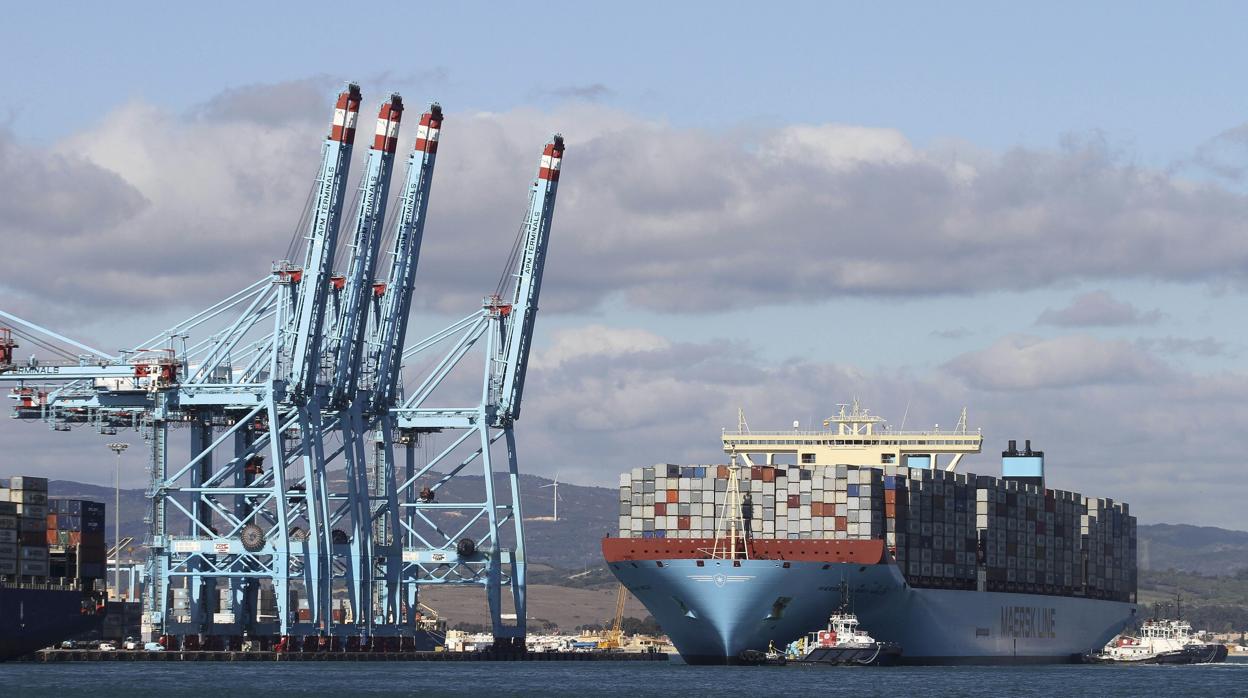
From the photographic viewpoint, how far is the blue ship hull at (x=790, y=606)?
97500mm

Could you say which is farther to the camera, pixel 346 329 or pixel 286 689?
pixel 346 329

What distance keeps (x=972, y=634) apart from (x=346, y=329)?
36.2 metres

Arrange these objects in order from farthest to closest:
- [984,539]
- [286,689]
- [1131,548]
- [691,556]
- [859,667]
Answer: [1131,548]
[984,539]
[859,667]
[691,556]
[286,689]

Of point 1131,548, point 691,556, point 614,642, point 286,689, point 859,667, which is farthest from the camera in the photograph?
point 614,642

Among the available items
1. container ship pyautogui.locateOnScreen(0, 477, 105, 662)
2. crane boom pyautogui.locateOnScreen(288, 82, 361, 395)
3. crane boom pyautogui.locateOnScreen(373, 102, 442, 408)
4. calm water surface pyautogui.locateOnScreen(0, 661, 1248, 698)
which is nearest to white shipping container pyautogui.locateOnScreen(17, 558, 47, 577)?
container ship pyautogui.locateOnScreen(0, 477, 105, 662)

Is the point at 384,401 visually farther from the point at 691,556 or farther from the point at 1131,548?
the point at 1131,548

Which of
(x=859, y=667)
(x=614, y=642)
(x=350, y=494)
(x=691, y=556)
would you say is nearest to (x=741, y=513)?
(x=691, y=556)

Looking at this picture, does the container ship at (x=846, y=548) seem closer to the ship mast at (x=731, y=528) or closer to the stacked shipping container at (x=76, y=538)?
the ship mast at (x=731, y=528)

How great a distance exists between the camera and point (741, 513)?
10019 cm

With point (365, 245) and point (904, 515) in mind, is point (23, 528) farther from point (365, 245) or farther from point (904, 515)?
point (904, 515)

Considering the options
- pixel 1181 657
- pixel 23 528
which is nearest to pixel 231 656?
pixel 23 528

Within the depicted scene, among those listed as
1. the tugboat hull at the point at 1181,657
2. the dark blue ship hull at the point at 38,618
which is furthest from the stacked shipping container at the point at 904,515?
the dark blue ship hull at the point at 38,618

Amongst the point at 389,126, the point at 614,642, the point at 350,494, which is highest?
the point at 389,126

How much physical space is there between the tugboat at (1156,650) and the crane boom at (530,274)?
4428cm
